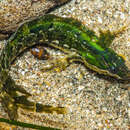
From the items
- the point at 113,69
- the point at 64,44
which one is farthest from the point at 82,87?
the point at 64,44

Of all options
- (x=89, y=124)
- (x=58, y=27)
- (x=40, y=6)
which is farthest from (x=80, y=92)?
(x=40, y=6)

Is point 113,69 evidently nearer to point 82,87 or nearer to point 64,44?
point 82,87

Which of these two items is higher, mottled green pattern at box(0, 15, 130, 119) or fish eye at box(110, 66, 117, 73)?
mottled green pattern at box(0, 15, 130, 119)

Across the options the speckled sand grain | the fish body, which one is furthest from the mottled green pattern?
the speckled sand grain

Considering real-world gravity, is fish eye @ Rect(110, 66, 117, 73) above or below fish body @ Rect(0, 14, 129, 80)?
below

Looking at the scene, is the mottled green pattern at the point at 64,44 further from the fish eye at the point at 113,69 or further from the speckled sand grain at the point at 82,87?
the speckled sand grain at the point at 82,87

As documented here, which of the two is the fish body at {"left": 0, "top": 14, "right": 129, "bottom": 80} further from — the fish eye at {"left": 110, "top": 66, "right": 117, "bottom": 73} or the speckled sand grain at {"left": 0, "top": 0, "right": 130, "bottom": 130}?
the speckled sand grain at {"left": 0, "top": 0, "right": 130, "bottom": 130}

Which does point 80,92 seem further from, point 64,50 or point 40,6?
point 40,6
